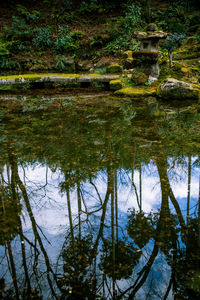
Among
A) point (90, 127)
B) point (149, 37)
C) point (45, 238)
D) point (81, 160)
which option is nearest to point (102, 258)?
point (45, 238)

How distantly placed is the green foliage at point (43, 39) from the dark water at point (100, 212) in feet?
43.6

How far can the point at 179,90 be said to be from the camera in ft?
29.4

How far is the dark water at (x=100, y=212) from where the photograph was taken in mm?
2150

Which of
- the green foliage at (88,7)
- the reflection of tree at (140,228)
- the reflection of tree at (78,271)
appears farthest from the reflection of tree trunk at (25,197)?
the green foliage at (88,7)

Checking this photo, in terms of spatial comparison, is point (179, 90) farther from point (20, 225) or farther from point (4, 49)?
point (4, 49)

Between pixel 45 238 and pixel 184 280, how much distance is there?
1.52m

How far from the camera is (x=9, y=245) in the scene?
8.51 feet

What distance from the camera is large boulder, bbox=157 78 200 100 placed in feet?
29.3

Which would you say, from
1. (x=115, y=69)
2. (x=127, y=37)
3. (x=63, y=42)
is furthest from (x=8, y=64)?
(x=127, y=37)

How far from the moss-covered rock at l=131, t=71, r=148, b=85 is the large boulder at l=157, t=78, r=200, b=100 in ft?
4.88

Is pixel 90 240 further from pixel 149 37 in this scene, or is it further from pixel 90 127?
pixel 149 37

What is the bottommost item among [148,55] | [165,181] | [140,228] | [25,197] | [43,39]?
[140,228]

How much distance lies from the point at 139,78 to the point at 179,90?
207cm

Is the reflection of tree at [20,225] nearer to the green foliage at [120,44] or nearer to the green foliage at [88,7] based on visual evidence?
the green foliage at [120,44]
